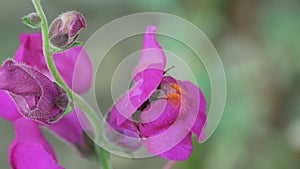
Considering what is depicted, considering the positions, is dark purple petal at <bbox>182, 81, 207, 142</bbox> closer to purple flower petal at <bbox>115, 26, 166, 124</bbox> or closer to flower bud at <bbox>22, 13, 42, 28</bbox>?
purple flower petal at <bbox>115, 26, 166, 124</bbox>

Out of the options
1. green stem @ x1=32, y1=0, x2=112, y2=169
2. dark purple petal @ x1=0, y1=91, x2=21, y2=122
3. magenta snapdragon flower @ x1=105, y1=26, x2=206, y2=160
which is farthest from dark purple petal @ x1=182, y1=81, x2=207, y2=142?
dark purple petal @ x1=0, y1=91, x2=21, y2=122

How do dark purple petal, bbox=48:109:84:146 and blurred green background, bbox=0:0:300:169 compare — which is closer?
dark purple petal, bbox=48:109:84:146

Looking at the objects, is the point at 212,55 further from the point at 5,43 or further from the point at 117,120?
the point at 117,120

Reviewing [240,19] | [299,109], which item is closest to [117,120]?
[299,109]

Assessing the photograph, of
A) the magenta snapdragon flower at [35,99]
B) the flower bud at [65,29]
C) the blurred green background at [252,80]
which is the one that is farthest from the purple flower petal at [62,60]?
the blurred green background at [252,80]

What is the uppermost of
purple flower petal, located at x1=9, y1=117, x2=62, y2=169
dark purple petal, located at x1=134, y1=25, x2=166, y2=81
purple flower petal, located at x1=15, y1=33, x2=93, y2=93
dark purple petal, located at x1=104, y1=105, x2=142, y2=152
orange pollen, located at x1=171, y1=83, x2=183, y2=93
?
dark purple petal, located at x1=134, y1=25, x2=166, y2=81

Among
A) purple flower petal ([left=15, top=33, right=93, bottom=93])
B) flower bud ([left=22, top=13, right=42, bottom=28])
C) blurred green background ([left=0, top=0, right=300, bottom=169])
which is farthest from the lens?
blurred green background ([left=0, top=0, right=300, bottom=169])

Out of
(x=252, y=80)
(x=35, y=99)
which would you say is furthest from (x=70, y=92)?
(x=252, y=80)
